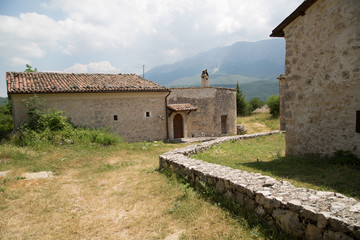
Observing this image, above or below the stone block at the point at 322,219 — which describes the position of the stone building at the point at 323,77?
above

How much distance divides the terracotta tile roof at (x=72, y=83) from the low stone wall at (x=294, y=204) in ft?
37.9

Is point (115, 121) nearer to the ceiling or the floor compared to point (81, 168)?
nearer to the ceiling

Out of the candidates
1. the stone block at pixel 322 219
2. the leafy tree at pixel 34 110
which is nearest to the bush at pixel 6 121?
the leafy tree at pixel 34 110

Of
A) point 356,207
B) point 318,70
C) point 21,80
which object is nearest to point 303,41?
point 318,70

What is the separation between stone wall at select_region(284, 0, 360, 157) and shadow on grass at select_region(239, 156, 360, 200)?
61 centimetres

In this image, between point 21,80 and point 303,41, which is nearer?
point 303,41

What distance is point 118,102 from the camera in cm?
1534

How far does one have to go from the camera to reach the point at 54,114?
12.7 metres

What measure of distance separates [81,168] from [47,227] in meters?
4.41

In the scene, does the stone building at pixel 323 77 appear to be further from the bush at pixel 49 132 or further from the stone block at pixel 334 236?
the bush at pixel 49 132

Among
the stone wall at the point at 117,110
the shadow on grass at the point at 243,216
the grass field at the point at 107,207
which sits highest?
the stone wall at the point at 117,110

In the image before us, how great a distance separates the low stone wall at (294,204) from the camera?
2.70 meters

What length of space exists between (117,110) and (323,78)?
12.0m

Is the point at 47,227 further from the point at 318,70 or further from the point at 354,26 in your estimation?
the point at 354,26
